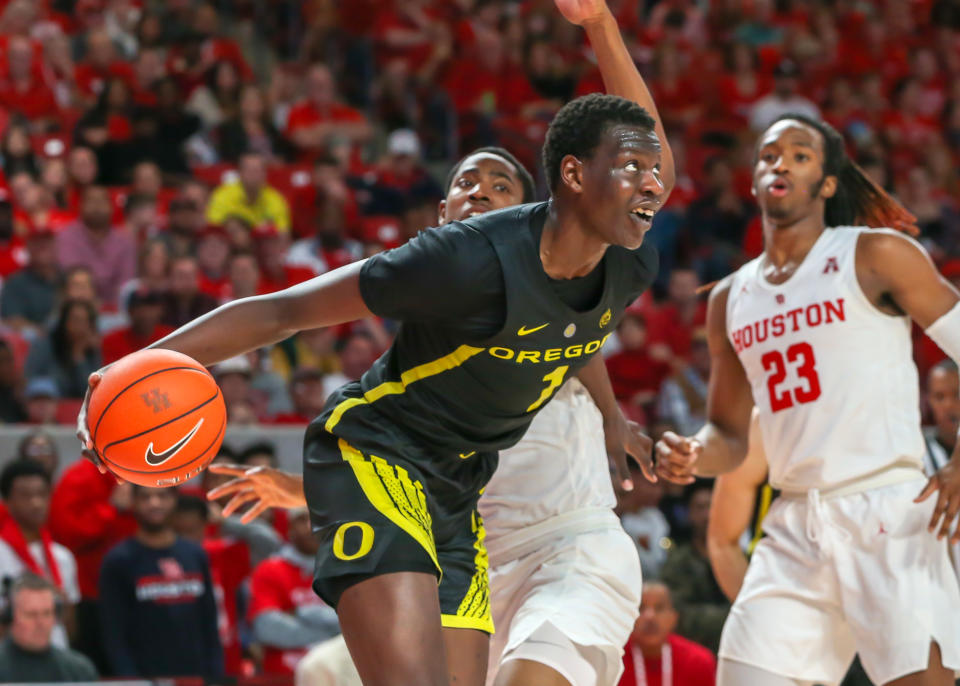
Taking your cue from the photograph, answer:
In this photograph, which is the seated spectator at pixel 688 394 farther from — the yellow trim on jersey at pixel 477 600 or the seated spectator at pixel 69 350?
the yellow trim on jersey at pixel 477 600

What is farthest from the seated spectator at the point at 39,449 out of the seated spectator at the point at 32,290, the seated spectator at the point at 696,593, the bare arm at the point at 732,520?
the bare arm at the point at 732,520

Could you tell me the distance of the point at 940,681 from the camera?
4203mm

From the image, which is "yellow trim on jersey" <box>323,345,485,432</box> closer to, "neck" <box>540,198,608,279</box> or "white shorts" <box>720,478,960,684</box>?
"neck" <box>540,198,608,279</box>

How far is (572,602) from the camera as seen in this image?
3.92m

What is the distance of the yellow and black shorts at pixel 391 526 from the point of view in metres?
3.38

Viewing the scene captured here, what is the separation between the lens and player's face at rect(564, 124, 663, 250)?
3443 millimetres

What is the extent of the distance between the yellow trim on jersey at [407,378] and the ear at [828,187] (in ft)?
6.12

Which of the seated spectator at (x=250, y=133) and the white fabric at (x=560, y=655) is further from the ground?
the seated spectator at (x=250, y=133)

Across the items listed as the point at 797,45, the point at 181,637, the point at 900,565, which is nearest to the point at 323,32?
the point at 797,45

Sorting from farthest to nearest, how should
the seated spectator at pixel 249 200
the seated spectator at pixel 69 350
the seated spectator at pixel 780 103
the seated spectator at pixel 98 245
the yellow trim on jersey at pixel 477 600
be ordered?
the seated spectator at pixel 780 103 → the seated spectator at pixel 249 200 → the seated spectator at pixel 98 245 → the seated spectator at pixel 69 350 → the yellow trim on jersey at pixel 477 600

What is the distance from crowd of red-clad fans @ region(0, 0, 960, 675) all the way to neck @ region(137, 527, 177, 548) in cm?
6

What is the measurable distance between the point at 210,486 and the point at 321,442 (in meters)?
4.12

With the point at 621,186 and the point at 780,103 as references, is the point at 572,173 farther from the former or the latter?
the point at 780,103

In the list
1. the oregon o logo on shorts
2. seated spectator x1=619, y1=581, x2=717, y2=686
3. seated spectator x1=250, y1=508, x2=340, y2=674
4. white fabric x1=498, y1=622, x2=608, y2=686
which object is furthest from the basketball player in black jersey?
Result: seated spectator x1=250, y1=508, x2=340, y2=674
